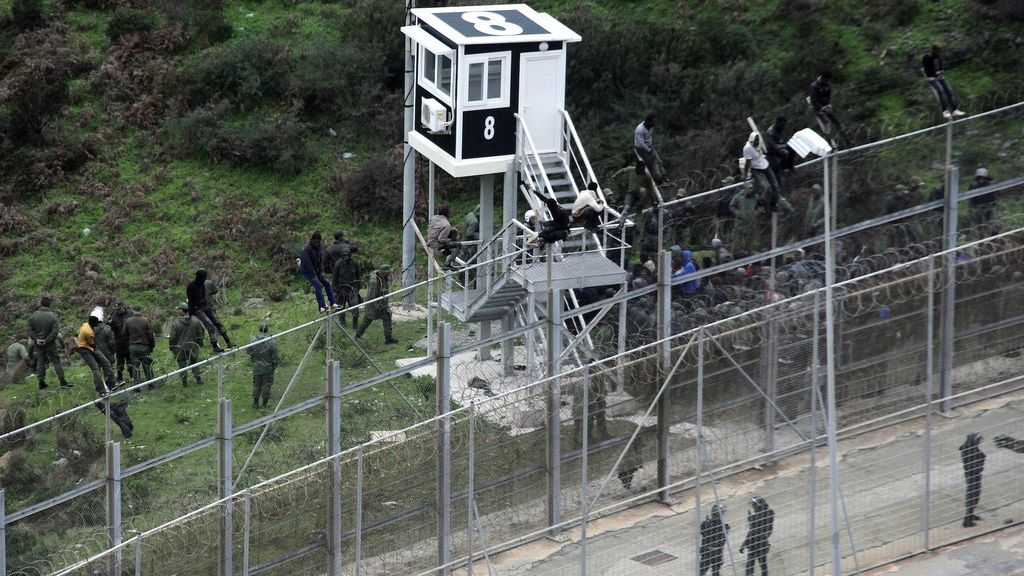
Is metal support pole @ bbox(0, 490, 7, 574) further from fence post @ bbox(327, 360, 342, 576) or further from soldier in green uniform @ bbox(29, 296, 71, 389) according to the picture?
soldier in green uniform @ bbox(29, 296, 71, 389)

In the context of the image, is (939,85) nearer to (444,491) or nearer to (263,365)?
(444,491)

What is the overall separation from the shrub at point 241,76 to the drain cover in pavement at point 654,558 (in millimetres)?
19616

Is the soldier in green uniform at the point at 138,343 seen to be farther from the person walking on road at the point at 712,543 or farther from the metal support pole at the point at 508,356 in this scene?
the person walking on road at the point at 712,543

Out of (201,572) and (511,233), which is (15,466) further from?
(511,233)

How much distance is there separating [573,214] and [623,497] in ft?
11.2

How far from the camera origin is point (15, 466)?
19.5 m

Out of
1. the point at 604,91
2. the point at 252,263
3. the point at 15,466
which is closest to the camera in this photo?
the point at 15,466

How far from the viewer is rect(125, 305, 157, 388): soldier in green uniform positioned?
888 inches

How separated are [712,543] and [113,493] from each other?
6.24m

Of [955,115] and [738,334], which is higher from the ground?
[955,115]

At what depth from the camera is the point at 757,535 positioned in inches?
722

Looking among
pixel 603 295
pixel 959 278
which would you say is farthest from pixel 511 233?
pixel 959 278

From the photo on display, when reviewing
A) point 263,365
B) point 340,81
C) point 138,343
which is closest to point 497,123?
point 263,365

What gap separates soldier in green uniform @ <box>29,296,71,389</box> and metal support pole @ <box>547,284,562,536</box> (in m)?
7.48
